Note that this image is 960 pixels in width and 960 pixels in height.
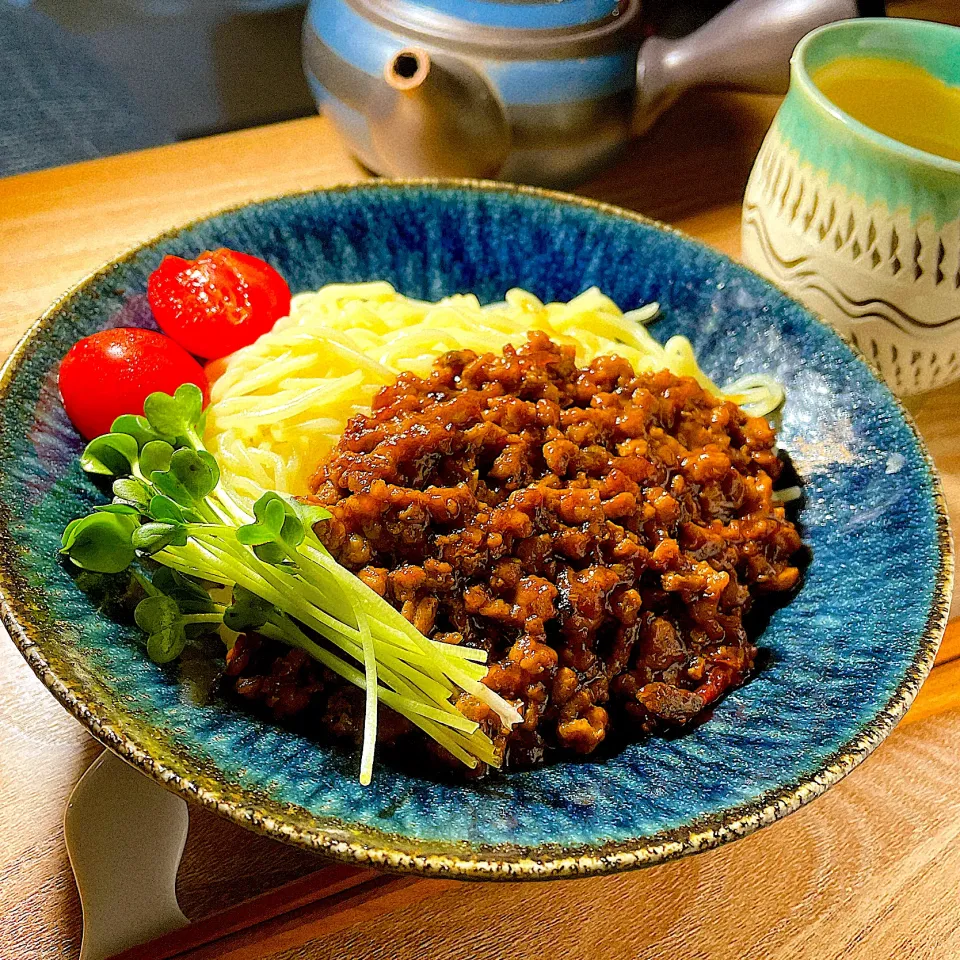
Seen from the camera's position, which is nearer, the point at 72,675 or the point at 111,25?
the point at 72,675

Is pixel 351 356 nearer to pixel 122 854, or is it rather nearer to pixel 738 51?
pixel 122 854

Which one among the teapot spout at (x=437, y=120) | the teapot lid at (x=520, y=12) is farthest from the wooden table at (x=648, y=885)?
the teapot lid at (x=520, y=12)

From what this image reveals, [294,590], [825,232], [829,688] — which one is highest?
[825,232]

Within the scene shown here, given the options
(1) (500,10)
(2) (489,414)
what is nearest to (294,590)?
(2) (489,414)

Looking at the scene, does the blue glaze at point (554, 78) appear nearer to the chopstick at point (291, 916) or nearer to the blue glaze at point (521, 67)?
the blue glaze at point (521, 67)

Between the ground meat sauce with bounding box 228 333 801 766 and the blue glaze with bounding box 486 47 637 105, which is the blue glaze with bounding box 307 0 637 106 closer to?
the blue glaze with bounding box 486 47 637 105

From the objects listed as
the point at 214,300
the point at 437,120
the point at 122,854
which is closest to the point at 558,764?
the point at 122,854

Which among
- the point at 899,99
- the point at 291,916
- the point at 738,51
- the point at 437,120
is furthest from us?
the point at 738,51

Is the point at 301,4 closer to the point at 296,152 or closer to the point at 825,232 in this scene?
the point at 296,152
